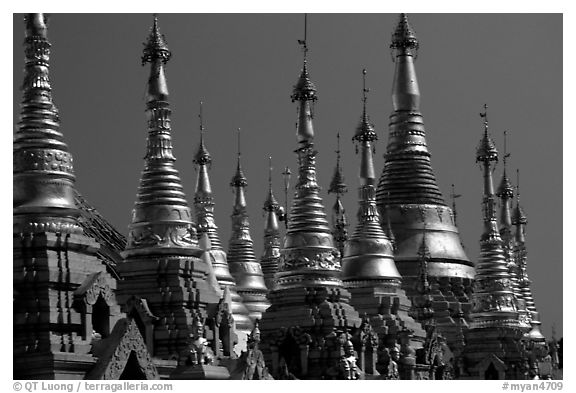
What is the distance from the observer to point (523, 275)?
76.2 m

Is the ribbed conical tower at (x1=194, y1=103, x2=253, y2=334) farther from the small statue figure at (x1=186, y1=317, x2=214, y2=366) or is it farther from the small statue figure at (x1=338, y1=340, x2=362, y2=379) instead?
the small statue figure at (x1=186, y1=317, x2=214, y2=366)

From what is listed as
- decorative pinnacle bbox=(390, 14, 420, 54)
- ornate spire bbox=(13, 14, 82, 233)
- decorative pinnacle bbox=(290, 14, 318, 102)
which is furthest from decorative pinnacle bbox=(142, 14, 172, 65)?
decorative pinnacle bbox=(390, 14, 420, 54)

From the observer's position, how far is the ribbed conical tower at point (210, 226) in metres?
54.4

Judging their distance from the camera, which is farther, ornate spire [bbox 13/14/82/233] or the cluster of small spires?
the cluster of small spires

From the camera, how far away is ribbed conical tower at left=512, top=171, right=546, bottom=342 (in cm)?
7381

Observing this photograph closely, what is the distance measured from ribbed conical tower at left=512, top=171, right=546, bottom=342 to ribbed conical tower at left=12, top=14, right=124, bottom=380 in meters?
36.5

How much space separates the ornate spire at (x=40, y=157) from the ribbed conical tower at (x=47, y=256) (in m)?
0.02

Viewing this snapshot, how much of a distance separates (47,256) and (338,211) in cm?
2911

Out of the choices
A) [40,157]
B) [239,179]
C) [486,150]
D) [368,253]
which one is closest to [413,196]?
[486,150]

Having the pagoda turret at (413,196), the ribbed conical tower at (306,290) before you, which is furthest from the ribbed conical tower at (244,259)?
the pagoda turret at (413,196)

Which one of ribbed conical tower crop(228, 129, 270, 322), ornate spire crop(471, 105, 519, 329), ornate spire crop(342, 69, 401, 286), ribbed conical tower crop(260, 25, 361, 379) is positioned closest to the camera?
ribbed conical tower crop(260, 25, 361, 379)

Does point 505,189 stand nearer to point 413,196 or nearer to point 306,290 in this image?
point 413,196

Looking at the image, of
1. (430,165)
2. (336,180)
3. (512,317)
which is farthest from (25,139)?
(430,165)

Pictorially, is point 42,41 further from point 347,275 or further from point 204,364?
point 347,275
